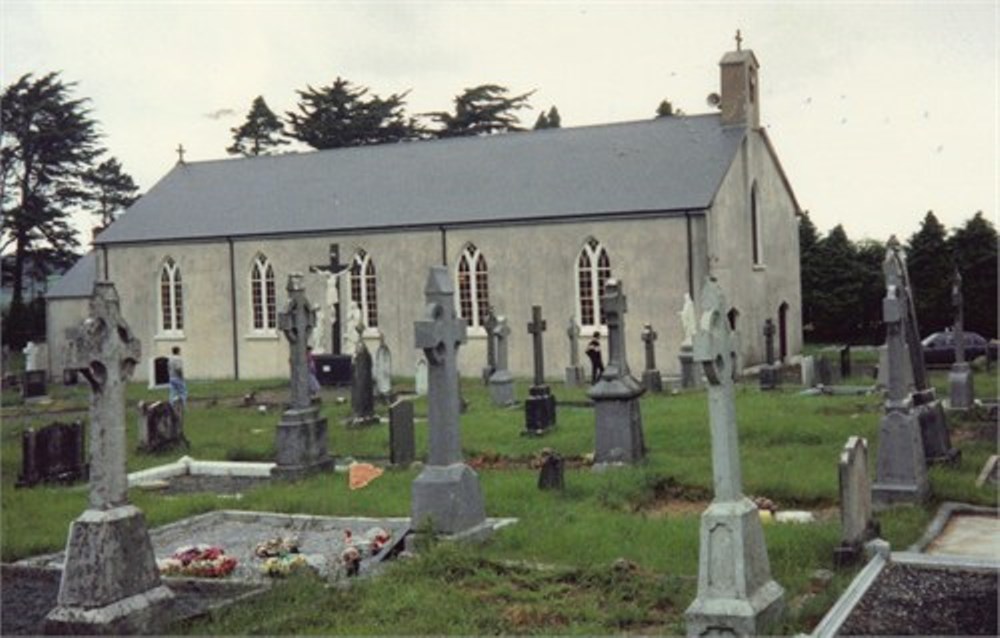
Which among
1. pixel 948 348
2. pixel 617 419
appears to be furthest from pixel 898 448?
pixel 948 348

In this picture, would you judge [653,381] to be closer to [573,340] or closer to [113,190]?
[573,340]

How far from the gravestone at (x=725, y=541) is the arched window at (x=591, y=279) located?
25.2m

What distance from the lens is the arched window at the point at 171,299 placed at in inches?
1528

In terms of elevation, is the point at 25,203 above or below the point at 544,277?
above

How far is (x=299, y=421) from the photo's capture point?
15.0 metres

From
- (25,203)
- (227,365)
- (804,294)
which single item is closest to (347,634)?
(227,365)

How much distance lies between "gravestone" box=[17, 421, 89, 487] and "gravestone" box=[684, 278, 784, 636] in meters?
11.2

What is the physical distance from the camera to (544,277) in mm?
33250

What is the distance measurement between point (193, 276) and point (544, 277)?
531 inches

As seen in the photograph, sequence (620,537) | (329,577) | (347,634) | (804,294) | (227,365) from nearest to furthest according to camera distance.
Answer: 1. (347,634)
2. (329,577)
3. (620,537)
4. (227,365)
5. (804,294)

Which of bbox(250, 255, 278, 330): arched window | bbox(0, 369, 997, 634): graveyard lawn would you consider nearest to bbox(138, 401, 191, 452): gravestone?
bbox(0, 369, 997, 634): graveyard lawn

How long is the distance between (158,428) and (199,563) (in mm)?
9115

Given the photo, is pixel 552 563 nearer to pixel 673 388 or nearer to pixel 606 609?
pixel 606 609

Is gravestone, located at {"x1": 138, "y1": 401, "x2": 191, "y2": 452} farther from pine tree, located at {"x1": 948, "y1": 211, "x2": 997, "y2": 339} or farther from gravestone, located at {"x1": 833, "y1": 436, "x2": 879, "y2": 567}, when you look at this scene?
pine tree, located at {"x1": 948, "y1": 211, "x2": 997, "y2": 339}
